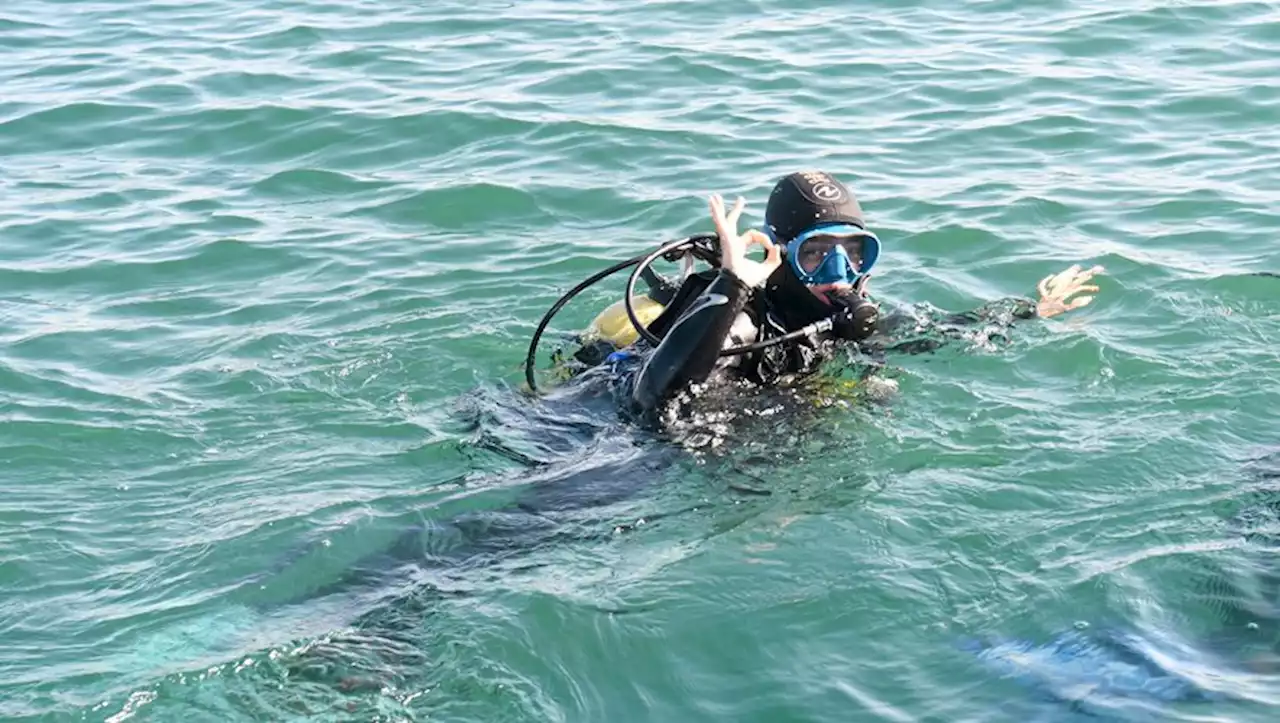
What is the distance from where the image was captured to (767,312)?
6066mm

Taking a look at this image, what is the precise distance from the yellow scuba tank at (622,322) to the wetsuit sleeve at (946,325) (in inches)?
41.0

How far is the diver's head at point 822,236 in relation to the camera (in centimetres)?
601

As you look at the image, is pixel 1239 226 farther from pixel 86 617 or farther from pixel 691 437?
pixel 86 617

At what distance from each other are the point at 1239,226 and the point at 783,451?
3974mm

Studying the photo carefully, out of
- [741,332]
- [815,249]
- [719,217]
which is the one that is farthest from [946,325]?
[719,217]

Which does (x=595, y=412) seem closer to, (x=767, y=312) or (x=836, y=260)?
(x=767, y=312)

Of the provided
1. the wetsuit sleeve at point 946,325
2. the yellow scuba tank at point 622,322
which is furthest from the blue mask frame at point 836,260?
the yellow scuba tank at point 622,322

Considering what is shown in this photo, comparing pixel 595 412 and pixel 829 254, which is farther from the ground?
A: pixel 829 254

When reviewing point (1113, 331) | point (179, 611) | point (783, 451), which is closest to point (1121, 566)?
point (783, 451)

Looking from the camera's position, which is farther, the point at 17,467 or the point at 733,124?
the point at 733,124

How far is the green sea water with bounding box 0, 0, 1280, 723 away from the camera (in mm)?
4613

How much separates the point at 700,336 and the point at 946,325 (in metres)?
1.75

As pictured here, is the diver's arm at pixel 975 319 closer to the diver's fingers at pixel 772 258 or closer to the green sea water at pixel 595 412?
the green sea water at pixel 595 412

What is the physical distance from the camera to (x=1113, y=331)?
712 cm
